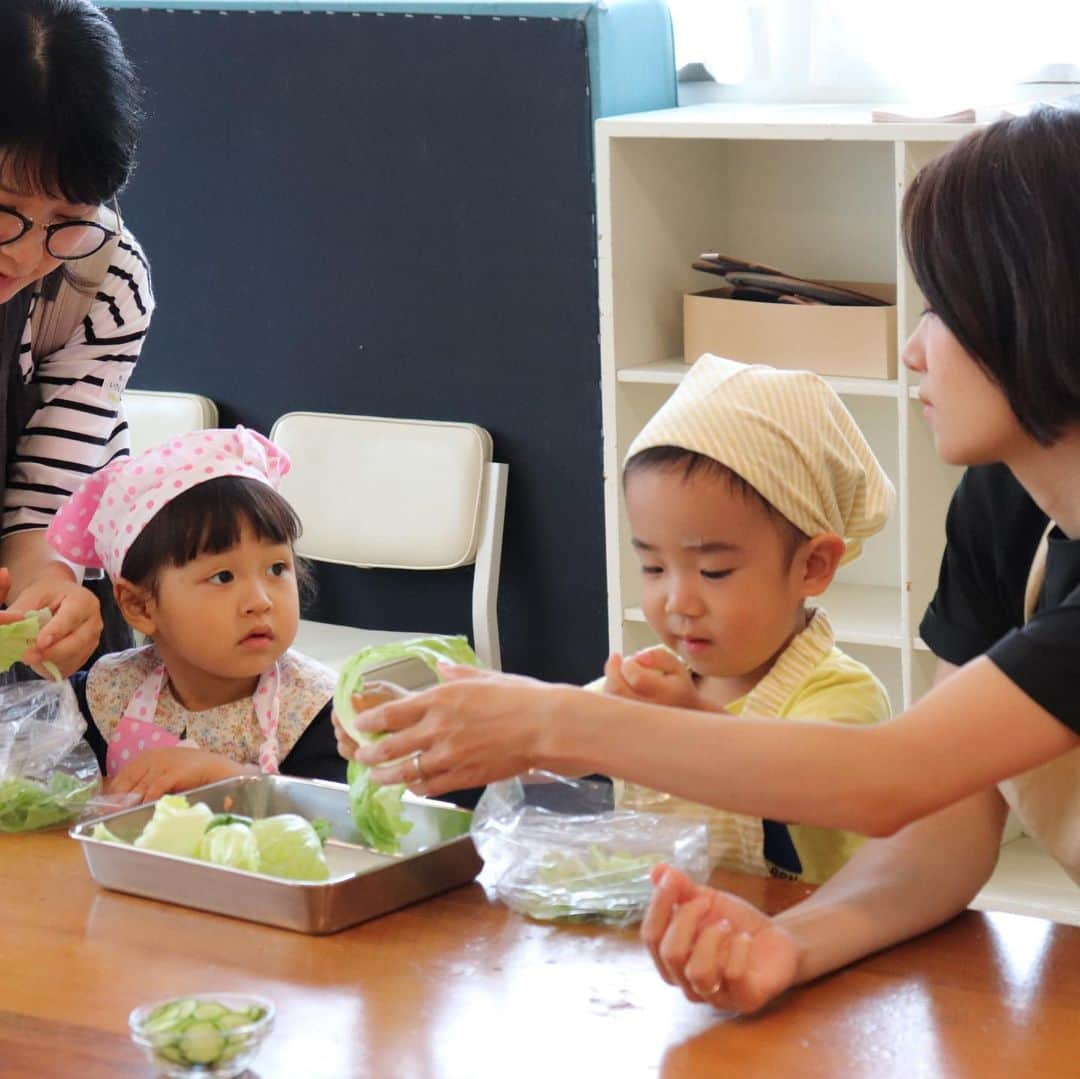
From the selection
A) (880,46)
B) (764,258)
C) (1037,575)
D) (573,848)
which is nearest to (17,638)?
(573,848)

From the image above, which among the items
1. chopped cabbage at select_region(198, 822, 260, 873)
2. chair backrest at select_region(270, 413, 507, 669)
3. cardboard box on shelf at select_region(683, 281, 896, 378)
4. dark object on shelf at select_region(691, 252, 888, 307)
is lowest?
chair backrest at select_region(270, 413, 507, 669)

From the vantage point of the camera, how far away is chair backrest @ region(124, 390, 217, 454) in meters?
3.81

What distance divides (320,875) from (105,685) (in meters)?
0.68

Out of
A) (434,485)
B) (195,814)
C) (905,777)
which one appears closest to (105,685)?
(195,814)

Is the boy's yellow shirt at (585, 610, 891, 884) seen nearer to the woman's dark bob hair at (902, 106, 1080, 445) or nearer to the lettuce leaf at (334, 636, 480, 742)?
the lettuce leaf at (334, 636, 480, 742)

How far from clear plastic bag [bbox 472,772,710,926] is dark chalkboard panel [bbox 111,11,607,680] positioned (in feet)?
6.55

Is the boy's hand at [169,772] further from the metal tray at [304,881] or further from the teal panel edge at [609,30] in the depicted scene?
the teal panel edge at [609,30]

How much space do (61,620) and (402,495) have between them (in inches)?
66.7

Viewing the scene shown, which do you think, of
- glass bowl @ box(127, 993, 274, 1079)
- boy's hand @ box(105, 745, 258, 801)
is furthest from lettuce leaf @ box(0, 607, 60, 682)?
glass bowl @ box(127, 993, 274, 1079)

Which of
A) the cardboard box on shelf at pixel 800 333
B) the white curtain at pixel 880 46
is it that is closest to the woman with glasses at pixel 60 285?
the cardboard box on shelf at pixel 800 333

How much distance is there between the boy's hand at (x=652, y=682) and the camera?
150 centimetres

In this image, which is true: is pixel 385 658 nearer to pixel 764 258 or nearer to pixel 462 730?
pixel 462 730

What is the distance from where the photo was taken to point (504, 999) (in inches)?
50.5

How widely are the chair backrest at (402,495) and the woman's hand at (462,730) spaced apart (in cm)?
214
